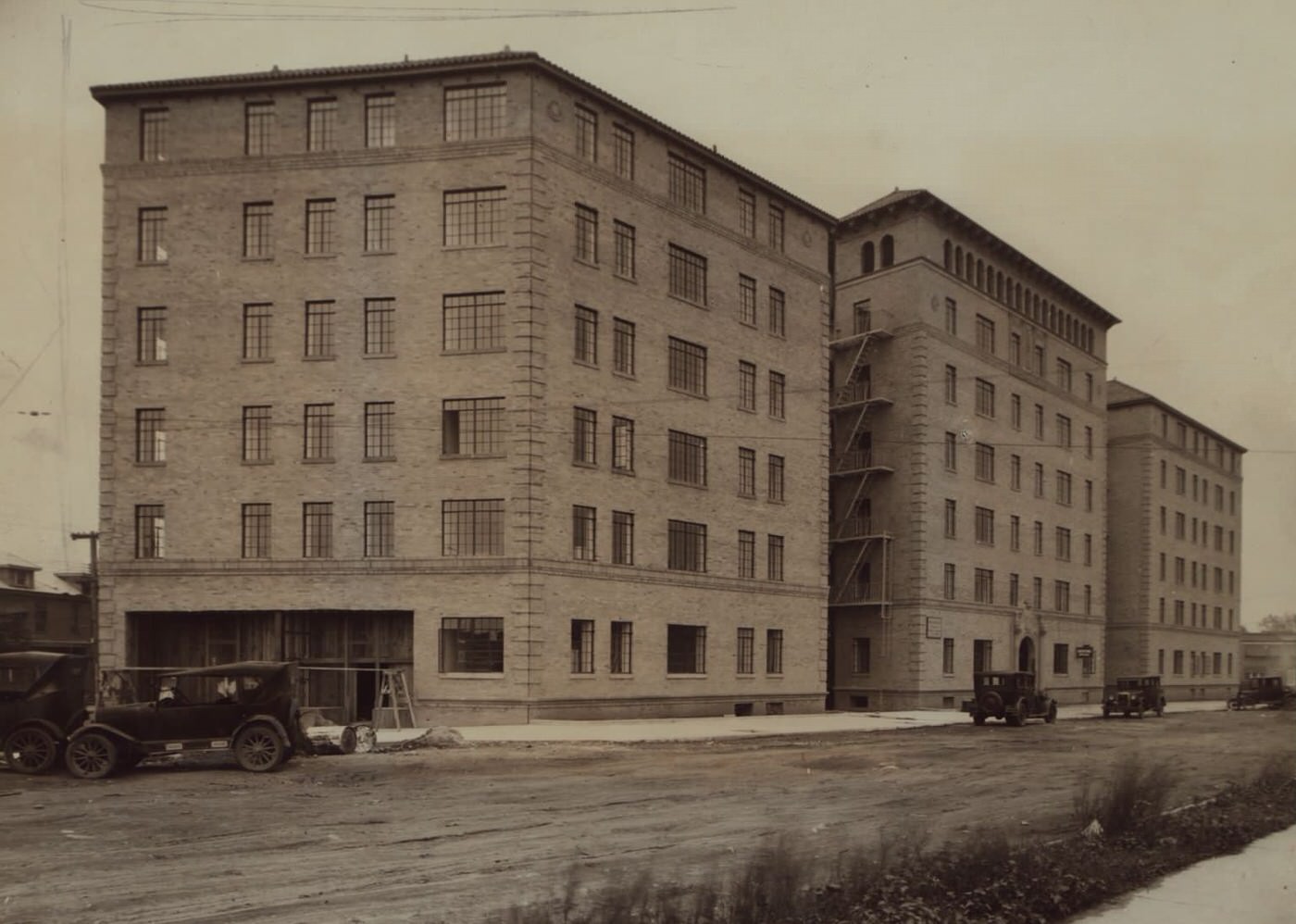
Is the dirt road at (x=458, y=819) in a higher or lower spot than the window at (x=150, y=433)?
lower

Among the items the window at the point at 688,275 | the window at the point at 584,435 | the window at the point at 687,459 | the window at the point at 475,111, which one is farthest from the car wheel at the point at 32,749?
the window at the point at 688,275

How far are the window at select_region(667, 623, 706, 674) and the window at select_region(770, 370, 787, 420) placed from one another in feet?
29.1

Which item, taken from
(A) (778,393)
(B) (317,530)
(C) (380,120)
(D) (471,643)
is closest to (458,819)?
(D) (471,643)

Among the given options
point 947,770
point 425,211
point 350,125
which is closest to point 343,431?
point 425,211

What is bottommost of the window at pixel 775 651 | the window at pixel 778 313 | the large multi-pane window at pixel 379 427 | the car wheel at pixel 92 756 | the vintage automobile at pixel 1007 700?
the vintage automobile at pixel 1007 700

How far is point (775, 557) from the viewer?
4166 centimetres

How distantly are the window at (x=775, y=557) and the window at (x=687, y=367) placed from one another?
6611mm

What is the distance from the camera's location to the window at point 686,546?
37344mm

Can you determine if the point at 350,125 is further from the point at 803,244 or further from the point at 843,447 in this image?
the point at 843,447

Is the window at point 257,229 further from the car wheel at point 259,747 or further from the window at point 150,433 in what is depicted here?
the car wheel at point 259,747

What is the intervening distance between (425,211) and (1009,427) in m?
33.3

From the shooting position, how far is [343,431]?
33.0m

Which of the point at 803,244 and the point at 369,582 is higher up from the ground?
the point at 803,244

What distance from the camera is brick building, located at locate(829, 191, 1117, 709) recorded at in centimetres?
4850
